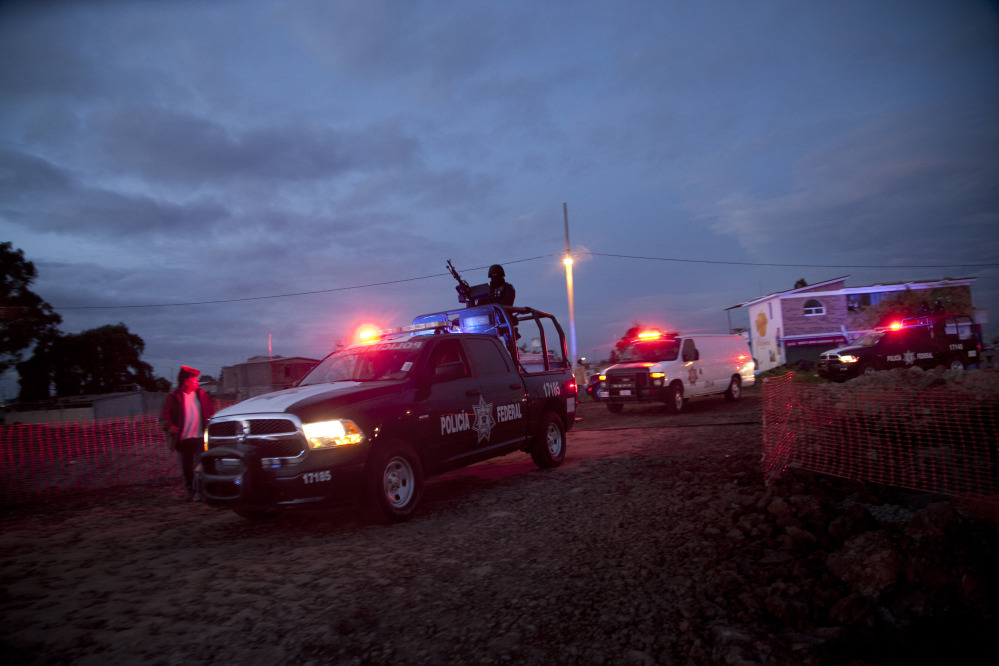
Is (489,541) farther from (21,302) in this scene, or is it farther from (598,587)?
(21,302)

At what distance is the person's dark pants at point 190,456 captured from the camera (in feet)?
23.0

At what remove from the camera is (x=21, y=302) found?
2359 cm

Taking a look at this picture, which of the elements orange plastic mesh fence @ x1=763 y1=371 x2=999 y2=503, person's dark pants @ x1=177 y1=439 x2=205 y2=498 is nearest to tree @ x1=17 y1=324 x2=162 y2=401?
person's dark pants @ x1=177 y1=439 x2=205 y2=498

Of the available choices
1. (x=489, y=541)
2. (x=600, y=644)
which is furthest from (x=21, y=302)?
(x=600, y=644)

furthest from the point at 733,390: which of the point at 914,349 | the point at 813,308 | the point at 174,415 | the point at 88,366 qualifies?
the point at 88,366

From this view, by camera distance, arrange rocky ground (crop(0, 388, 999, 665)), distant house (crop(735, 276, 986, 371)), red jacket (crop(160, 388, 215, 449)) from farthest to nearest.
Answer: distant house (crop(735, 276, 986, 371)) → red jacket (crop(160, 388, 215, 449)) → rocky ground (crop(0, 388, 999, 665))

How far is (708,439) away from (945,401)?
3.40 meters

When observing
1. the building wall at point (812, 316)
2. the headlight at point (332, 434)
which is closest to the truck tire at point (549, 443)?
the headlight at point (332, 434)

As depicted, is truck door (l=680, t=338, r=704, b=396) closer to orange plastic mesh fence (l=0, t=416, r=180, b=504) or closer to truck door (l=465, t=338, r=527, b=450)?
truck door (l=465, t=338, r=527, b=450)

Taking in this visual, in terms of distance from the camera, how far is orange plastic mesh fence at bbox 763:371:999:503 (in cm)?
548

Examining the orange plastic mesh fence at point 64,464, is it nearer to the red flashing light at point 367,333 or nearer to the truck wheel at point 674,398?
the red flashing light at point 367,333

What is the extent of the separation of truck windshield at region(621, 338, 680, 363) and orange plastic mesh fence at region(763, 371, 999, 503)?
6.08m

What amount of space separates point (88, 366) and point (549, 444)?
34.5m

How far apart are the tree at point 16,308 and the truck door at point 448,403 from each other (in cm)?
2500
